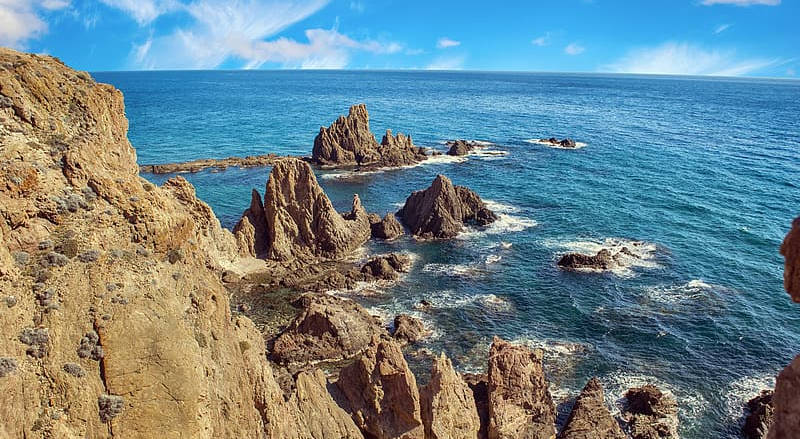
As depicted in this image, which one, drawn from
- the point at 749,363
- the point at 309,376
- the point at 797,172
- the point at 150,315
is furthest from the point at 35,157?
the point at 797,172

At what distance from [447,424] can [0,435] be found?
69.9 feet

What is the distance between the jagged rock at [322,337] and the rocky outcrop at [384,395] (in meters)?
10.2

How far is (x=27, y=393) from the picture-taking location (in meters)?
17.3

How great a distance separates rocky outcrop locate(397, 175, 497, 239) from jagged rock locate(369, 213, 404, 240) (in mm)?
2683

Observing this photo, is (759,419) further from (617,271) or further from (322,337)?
(322,337)

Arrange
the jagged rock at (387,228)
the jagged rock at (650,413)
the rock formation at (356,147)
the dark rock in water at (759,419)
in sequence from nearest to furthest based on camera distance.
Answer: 1. the dark rock in water at (759,419)
2. the jagged rock at (650,413)
3. the jagged rock at (387,228)
4. the rock formation at (356,147)

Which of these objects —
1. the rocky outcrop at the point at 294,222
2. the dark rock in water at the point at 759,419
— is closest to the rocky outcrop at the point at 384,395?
the dark rock in water at the point at 759,419

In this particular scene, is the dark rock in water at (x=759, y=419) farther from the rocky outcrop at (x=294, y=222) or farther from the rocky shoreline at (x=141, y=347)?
the rocky outcrop at (x=294, y=222)

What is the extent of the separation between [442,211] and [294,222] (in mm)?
21134

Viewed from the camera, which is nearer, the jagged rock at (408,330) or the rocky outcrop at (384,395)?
the rocky outcrop at (384,395)

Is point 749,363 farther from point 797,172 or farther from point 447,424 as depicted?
point 797,172

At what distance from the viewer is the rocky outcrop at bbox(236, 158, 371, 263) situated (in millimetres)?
61531

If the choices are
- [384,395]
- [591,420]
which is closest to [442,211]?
[591,420]

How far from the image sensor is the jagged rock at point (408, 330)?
45875mm
